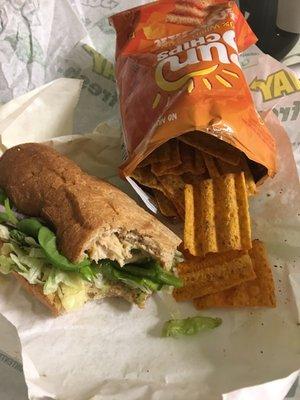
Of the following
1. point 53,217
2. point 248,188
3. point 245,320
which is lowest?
point 245,320

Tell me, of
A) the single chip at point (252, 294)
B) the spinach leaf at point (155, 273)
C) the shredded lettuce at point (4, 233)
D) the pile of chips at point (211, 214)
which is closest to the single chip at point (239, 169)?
the pile of chips at point (211, 214)

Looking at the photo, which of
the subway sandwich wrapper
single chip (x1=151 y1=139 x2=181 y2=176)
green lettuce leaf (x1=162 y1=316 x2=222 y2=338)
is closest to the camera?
the subway sandwich wrapper

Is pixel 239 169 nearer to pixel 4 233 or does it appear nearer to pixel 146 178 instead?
pixel 146 178

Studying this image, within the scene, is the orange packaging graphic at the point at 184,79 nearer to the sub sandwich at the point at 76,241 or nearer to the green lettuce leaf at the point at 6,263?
the sub sandwich at the point at 76,241

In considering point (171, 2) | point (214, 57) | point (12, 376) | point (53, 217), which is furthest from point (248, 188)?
point (12, 376)

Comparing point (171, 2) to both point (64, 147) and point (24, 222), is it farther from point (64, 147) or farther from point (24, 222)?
point (24, 222)

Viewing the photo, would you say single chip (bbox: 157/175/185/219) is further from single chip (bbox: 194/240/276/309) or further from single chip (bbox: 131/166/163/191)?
single chip (bbox: 194/240/276/309)

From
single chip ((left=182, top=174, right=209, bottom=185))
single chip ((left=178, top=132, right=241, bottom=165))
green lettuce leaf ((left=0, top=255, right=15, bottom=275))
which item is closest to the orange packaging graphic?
single chip ((left=178, top=132, right=241, bottom=165))
